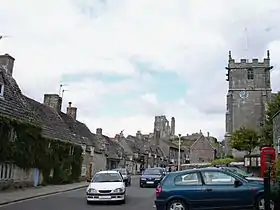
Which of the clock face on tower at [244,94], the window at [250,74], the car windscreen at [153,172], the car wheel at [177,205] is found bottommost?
the car wheel at [177,205]

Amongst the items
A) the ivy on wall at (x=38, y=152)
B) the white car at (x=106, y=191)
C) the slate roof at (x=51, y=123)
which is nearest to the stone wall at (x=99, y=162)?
the slate roof at (x=51, y=123)

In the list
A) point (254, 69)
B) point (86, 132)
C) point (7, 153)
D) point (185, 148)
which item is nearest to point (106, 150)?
point (86, 132)

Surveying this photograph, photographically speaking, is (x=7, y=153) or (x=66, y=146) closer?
(x=7, y=153)

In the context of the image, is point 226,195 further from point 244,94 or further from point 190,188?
point 244,94

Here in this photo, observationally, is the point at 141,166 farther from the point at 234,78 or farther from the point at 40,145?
the point at 40,145

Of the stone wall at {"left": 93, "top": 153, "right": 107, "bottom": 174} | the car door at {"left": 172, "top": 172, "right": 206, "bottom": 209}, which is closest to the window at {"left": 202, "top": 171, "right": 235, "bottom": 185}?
the car door at {"left": 172, "top": 172, "right": 206, "bottom": 209}

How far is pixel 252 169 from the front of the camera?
1626 inches

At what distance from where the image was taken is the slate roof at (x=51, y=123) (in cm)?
3784

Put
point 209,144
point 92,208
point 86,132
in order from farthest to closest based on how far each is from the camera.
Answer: point 209,144 < point 86,132 < point 92,208

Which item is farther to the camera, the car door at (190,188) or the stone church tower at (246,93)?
the stone church tower at (246,93)

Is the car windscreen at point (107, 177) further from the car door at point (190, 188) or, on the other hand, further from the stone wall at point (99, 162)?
the stone wall at point (99, 162)

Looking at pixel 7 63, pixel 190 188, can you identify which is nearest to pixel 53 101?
pixel 7 63

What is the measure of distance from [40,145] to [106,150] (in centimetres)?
2907

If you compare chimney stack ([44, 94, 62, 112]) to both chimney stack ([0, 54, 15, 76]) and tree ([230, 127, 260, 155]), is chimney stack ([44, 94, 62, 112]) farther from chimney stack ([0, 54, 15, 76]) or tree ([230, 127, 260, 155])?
tree ([230, 127, 260, 155])
